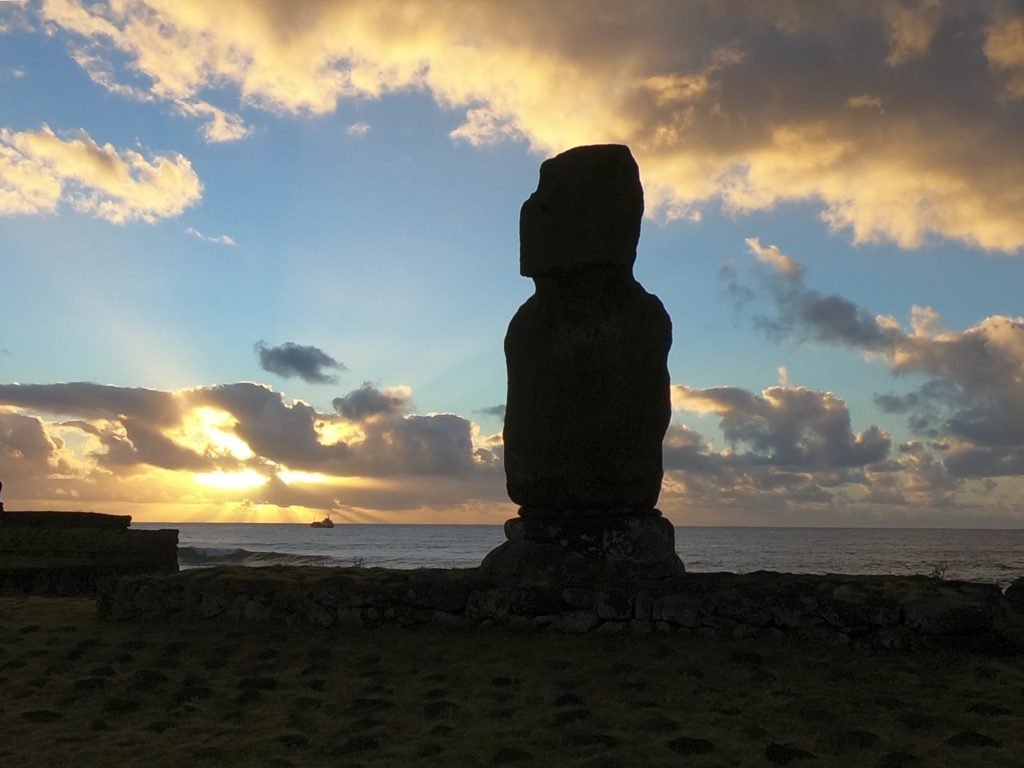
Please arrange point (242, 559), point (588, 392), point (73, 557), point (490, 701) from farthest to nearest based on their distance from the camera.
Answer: point (242, 559) → point (73, 557) → point (588, 392) → point (490, 701)

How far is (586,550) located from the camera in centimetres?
1042

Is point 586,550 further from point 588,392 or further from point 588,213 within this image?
point 588,213

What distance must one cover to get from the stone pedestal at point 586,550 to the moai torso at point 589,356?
7.1 inches

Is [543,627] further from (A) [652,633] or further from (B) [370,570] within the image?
(B) [370,570]

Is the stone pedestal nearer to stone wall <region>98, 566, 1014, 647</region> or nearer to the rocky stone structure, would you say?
the rocky stone structure

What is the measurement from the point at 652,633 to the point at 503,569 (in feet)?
7.34

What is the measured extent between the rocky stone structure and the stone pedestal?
0.04 ft

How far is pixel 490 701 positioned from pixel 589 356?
448 centimetres

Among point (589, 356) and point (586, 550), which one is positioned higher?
point (589, 356)

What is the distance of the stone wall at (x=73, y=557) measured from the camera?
68.0ft

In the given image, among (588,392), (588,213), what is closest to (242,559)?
(588,392)

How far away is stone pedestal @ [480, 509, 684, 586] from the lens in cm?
1023

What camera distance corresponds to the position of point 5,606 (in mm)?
12617

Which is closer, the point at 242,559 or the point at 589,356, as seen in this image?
the point at 589,356
